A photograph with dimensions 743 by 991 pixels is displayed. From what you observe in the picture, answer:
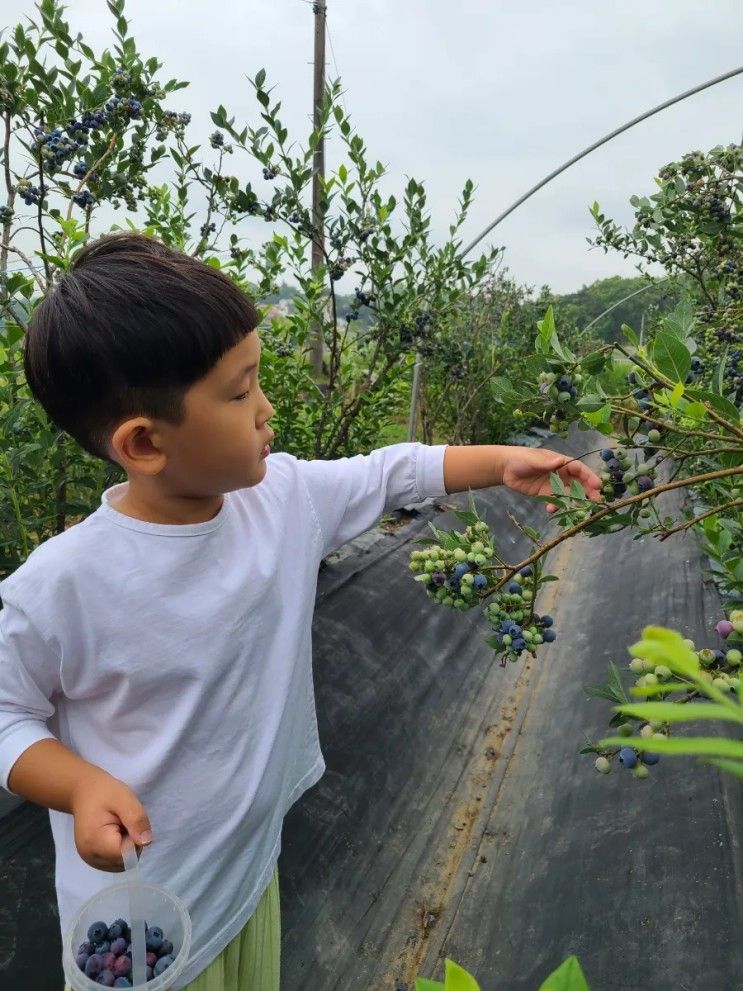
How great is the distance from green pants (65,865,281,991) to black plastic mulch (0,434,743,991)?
0.46 metres

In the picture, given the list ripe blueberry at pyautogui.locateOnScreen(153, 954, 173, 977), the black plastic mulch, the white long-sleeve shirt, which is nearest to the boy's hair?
the white long-sleeve shirt

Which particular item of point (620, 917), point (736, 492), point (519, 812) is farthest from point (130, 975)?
point (519, 812)

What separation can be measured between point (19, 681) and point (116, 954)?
0.34m

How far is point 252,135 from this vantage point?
2529 mm

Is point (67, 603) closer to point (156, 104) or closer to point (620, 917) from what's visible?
point (620, 917)

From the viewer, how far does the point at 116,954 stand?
29.9 inches

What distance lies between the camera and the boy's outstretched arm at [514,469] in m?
1.11

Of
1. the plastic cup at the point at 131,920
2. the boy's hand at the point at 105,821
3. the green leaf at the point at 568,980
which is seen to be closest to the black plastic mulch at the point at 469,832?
the plastic cup at the point at 131,920

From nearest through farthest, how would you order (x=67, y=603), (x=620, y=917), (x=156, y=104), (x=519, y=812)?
(x=67, y=603) < (x=620, y=917) < (x=156, y=104) < (x=519, y=812)

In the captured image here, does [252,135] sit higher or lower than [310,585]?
higher

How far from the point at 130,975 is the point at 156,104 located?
2.32m

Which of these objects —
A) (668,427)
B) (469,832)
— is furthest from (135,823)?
(469,832)

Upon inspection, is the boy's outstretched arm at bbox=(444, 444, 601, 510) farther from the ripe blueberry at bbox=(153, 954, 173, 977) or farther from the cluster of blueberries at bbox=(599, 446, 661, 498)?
the ripe blueberry at bbox=(153, 954, 173, 977)

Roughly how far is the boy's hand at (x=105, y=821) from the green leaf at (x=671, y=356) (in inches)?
32.9
